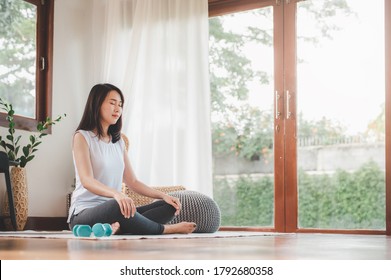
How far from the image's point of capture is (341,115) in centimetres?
474

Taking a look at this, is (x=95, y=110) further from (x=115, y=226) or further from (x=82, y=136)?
(x=115, y=226)

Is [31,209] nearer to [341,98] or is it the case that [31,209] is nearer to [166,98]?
[166,98]

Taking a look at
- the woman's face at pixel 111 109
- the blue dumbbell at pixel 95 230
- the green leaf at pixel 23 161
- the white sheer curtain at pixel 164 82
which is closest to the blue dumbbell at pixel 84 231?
the blue dumbbell at pixel 95 230

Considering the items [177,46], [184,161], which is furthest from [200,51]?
[184,161]

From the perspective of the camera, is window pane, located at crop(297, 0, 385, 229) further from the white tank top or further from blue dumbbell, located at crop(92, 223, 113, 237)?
blue dumbbell, located at crop(92, 223, 113, 237)

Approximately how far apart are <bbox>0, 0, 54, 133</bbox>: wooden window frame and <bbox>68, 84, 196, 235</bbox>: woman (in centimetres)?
177

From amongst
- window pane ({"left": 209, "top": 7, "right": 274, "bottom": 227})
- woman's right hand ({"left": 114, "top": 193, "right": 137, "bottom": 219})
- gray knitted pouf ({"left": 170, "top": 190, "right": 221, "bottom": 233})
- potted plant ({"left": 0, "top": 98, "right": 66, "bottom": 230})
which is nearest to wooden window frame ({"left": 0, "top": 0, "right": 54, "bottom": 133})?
potted plant ({"left": 0, "top": 98, "right": 66, "bottom": 230})

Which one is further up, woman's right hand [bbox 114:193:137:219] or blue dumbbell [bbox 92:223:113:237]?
woman's right hand [bbox 114:193:137:219]

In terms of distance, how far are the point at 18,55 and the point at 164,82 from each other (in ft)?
3.68

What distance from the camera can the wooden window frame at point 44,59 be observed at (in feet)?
16.7

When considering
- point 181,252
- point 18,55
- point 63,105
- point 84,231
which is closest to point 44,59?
point 18,55

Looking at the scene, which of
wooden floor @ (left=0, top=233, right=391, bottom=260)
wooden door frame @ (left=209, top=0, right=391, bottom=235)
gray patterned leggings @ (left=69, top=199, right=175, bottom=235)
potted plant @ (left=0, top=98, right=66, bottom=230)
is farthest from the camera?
wooden door frame @ (left=209, top=0, right=391, bottom=235)

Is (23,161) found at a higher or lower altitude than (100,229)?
higher

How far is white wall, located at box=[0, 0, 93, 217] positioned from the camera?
5016 millimetres
